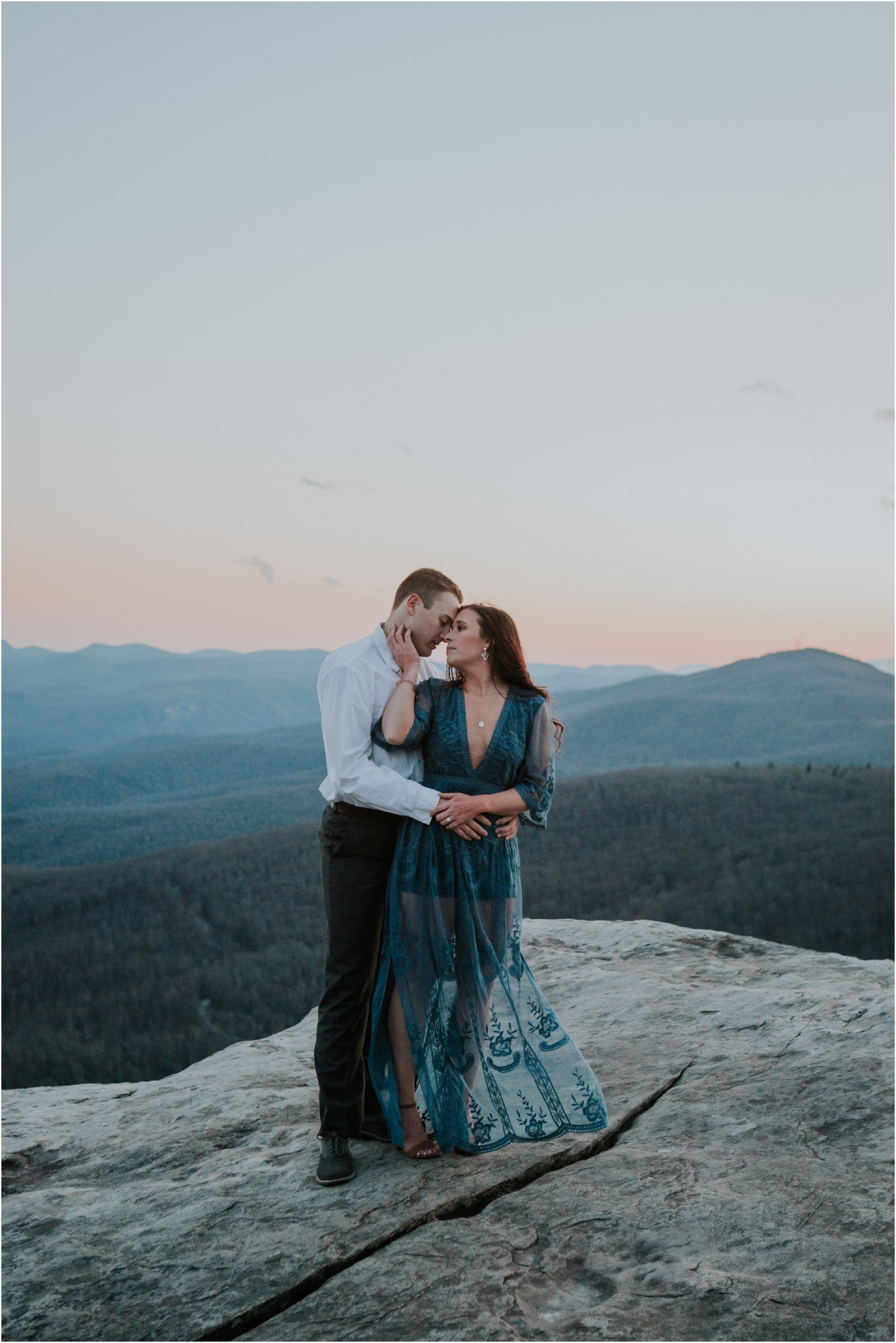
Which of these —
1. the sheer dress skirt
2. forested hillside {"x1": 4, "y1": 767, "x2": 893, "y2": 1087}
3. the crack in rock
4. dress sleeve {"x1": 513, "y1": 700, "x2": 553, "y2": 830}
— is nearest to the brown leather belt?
the sheer dress skirt

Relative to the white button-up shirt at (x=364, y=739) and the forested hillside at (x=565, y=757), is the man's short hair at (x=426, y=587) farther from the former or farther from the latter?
the forested hillside at (x=565, y=757)

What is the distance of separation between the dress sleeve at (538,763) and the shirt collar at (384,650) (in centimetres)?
66

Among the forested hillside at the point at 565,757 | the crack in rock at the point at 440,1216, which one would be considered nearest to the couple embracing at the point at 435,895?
the crack in rock at the point at 440,1216

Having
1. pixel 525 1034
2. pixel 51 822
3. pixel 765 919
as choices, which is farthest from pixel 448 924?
pixel 51 822

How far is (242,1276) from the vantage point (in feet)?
9.11

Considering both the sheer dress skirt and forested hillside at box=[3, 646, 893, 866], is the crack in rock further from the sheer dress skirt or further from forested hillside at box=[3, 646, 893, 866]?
forested hillside at box=[3, 646, 893, 866]

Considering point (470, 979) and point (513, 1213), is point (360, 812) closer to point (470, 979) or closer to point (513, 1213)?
point (470, 979)

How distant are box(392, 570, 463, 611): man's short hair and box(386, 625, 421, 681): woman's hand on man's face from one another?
5.7 inches

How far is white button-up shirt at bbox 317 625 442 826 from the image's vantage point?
3402 millimetres

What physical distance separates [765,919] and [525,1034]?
98.5 ft

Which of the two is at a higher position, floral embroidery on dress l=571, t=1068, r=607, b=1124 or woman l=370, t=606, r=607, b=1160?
woman l=370, t=606, r=607, b=1160

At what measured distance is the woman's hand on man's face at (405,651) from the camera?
3539 mm

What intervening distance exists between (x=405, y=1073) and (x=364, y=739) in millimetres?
1432

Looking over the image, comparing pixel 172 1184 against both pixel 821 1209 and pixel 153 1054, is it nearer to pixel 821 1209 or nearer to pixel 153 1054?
pixel 821 1209
